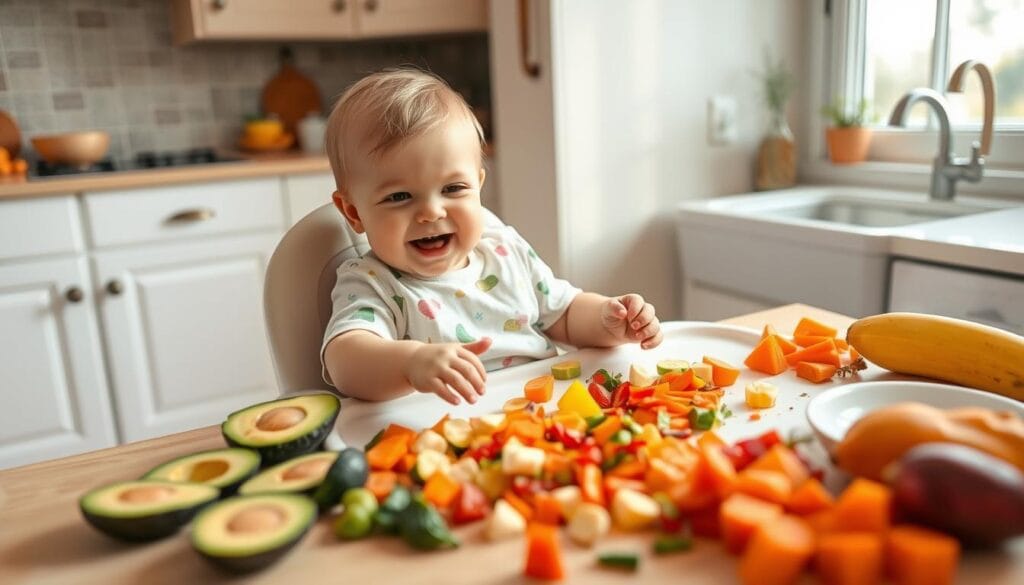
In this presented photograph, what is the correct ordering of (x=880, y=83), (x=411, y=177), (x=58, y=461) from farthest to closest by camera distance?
(x=880, y=83), (x=411, y=177), (x=58, y=461)

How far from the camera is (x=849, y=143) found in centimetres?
211

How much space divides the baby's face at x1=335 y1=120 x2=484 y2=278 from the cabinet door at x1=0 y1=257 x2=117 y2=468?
149 centimetres

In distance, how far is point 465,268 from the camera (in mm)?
1107

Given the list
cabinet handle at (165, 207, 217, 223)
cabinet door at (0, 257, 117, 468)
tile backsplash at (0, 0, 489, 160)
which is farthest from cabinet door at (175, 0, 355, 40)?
cabinet door at (0, 257, 117, 468)

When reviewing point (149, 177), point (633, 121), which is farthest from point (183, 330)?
point (633, 121)

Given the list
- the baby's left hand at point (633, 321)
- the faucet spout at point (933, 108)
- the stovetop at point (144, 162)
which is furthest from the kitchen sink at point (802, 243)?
the stovetop at point (144, 162)

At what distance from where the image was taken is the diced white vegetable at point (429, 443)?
716mm

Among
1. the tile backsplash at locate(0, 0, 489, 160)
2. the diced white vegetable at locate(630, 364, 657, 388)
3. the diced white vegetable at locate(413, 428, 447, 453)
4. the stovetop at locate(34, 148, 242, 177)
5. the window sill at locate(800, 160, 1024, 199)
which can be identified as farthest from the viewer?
the tile backsplash at locate(0, 0, 489, 160)

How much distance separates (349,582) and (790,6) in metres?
2.07

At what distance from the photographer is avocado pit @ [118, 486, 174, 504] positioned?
62cm

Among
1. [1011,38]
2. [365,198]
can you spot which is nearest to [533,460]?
[365,198]

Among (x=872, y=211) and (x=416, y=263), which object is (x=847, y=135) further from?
(x=416, y=263)

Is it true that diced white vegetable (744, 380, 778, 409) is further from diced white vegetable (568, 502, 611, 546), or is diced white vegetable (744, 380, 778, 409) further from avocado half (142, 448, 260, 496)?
avocado half (142, 448, 260, 496)

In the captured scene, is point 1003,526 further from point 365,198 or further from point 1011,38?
point 1011,38
